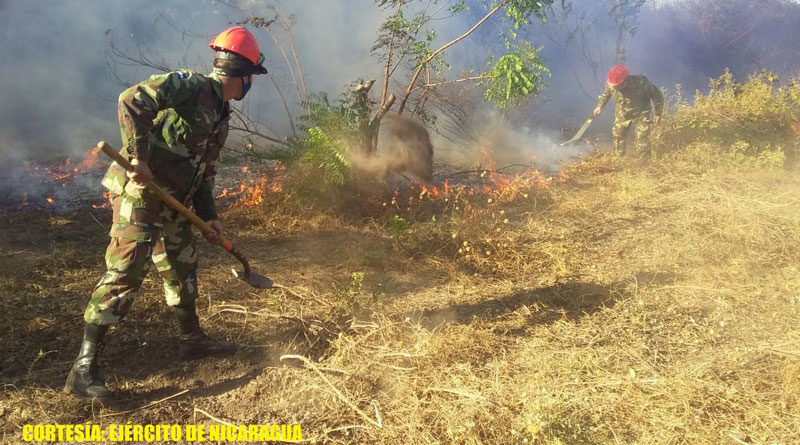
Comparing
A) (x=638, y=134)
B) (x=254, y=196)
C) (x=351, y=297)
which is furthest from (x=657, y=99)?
(x=351, y=297)

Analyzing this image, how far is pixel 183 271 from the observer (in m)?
2.95

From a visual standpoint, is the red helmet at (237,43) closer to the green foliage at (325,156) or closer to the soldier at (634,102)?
the green foliage at (325,156)

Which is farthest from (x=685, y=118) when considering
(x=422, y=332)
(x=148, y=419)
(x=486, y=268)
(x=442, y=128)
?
(x=148, y=419)

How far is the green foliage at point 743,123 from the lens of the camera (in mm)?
8273

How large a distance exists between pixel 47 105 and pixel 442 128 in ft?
24.9

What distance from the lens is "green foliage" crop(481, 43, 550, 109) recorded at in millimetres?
5926

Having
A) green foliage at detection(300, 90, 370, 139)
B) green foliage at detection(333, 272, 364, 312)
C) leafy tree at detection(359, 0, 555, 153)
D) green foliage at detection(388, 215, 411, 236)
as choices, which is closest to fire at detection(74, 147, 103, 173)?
green foliage at detection(300, 90, 370, 139)

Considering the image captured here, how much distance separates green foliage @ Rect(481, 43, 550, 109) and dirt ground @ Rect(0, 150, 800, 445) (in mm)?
1763

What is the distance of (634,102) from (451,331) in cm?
699

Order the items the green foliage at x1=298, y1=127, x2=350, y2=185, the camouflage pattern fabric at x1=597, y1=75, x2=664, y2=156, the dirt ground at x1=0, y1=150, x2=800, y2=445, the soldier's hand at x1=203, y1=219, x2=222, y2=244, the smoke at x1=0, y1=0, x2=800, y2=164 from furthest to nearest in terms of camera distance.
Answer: the smoke at x1=0, y1=0, x2=800, y2=164
the camouflage pattern fabric at x1=597, y1=75, x2=664, y2=156
the green foliage at x1=298, y1=127, x2=350, y2=185
the soldier's hand at x1=203, y1=219, x2=222, y2=244
the dirt ground at x1=0, y1=150, x2=800, y2=445

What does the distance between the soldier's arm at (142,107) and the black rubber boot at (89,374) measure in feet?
3.27

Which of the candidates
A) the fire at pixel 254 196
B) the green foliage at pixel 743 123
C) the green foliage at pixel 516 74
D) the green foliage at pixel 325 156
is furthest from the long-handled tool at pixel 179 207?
the green foliage at pixel 743 123

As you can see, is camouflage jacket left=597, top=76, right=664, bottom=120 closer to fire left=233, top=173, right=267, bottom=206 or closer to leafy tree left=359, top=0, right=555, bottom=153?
leafy tree left=359, top=0, right=555, bottom=153

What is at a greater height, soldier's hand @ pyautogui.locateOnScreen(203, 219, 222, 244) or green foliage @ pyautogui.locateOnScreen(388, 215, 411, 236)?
green foliage @ pyautogui.locateOnScreen(388, 215, 411, 236)
